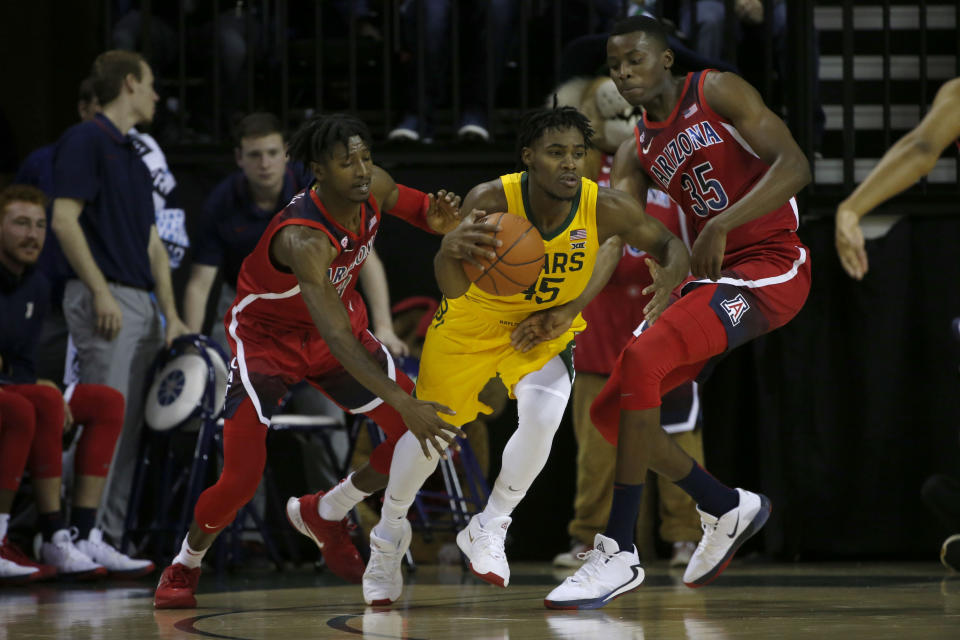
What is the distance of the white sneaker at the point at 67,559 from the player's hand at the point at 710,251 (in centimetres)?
280

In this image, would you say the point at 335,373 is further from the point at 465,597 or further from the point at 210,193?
the point at 210,193

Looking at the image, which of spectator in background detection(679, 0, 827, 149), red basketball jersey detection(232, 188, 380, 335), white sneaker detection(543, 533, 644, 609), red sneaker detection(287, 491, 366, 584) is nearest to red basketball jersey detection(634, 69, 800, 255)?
red basketball jersey detection(232, 188, 380, 335)

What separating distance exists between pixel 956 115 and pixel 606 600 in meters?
1.71

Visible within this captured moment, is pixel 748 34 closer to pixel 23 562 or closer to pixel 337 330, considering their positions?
pixel 337 330

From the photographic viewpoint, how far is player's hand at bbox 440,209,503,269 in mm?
3619

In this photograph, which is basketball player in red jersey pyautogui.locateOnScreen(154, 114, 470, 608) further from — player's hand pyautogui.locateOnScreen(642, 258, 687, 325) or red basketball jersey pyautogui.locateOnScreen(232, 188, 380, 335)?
player's hand pyautogui.locateOnScreen(642, 258, 687, 325)

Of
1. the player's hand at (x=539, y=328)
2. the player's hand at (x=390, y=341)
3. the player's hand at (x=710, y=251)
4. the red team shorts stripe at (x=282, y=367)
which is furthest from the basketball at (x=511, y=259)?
the player's hand at (x=390, y=341)

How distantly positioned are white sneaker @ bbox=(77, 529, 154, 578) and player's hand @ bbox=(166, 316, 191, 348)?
934mm

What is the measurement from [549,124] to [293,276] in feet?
3.20

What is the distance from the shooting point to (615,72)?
424 centimetres

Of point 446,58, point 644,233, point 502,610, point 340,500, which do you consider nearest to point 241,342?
point 340,500

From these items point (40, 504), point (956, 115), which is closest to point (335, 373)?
point (40, 504)

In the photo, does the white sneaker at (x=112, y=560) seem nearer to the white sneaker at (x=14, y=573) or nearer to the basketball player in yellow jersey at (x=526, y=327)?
the white sneaker at (x=14, y=573)

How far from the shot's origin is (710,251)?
3861 mm
